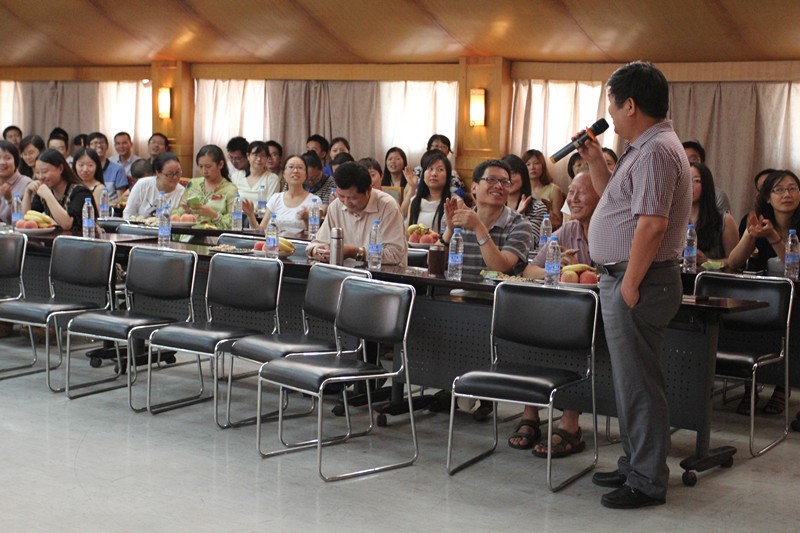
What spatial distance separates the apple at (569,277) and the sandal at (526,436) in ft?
2.36

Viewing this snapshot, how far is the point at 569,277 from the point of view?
4773mm

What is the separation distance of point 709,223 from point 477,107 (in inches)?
183

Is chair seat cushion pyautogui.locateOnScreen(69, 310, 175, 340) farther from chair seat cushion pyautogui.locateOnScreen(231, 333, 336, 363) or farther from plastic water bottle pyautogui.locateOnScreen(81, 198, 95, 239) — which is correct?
plastic water bottle pyautogui.locateOnScreen(81, 198, 95, 239)

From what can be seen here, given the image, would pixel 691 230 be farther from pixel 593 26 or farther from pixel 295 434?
pixel 593 26

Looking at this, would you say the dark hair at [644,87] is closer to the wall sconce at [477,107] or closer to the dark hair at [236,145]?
the wall sconce at [477,107]

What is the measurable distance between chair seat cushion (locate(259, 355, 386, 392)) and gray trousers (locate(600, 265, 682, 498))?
3.55 feet

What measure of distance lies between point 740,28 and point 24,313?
250 inches


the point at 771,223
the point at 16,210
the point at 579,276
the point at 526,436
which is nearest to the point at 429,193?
the point at 771,223

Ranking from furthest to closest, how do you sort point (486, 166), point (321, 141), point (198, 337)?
point (321, 141) < point (486, 166) < point (198, 337)

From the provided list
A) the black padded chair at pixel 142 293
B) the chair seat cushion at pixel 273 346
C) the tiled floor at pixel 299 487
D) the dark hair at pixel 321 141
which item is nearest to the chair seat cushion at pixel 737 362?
the tiled floor at pixel 299 487

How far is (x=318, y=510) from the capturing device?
13.1 ft

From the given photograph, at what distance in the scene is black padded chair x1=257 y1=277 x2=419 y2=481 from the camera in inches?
173

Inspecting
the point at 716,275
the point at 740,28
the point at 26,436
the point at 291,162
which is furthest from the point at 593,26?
the point at 26,436

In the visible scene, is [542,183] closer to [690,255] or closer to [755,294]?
[690,255]
